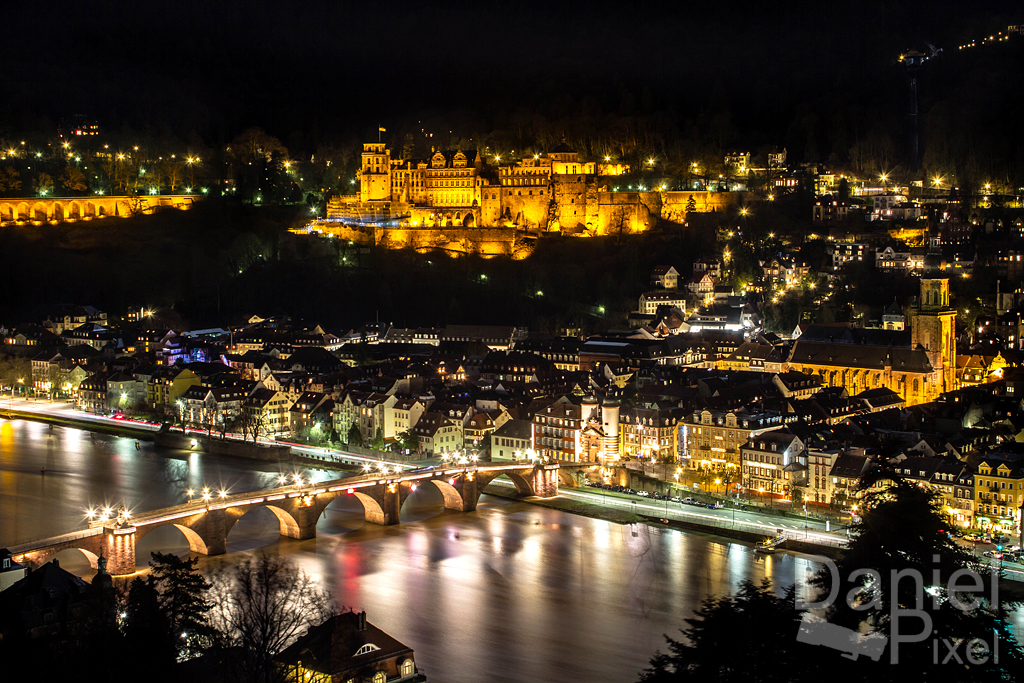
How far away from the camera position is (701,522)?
20.2m

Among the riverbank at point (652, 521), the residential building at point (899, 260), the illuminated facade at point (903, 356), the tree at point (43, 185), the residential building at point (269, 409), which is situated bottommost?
the riverbank at point (652, 521)

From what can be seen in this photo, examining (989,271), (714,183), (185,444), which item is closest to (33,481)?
(185,444)

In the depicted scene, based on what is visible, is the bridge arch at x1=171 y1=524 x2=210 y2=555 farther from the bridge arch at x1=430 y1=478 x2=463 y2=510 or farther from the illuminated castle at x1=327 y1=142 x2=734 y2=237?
the illuminated castle at x1=327 y1=142 x2=734 y2=237

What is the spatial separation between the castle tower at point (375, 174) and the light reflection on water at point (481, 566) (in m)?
23.5

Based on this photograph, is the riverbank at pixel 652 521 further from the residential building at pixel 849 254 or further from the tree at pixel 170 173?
the tree at pixel 170 173

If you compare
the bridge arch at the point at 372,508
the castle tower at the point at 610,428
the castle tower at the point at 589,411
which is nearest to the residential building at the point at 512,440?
the castle tower at the point at 589,411

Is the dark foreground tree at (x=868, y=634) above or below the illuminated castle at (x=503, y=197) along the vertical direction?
below

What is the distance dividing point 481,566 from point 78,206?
1423 inches

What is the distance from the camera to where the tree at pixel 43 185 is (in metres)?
49.5

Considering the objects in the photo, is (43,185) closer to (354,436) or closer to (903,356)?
(354,436)

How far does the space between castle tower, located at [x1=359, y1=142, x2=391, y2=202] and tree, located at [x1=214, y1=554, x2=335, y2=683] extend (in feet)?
97.7

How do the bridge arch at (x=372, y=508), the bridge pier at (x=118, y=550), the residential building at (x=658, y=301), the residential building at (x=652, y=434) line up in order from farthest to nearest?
the residential building at (x=658, y=301)
the residential building at (x=652, y=434)
the bridge arch at (x=372, y=508)
the bridge pier at (x=118, y=550)

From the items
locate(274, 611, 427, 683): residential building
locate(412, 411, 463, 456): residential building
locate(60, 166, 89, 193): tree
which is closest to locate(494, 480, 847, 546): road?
locate(412, 411, 463, 456): residential building

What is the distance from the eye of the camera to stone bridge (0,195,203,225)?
48.0 meters
